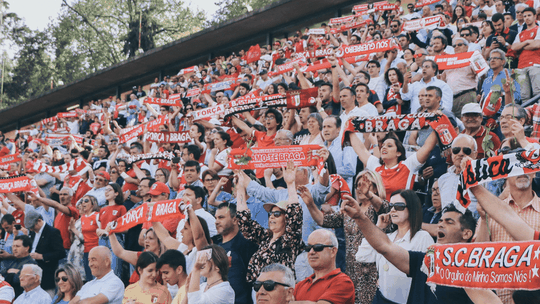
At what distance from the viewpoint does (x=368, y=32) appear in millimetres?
13461

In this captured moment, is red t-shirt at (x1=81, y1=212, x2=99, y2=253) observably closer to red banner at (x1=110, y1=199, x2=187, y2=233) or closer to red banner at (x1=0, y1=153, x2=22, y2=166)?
red banner at (x1=110, y1=199, x2=187, y2=233)

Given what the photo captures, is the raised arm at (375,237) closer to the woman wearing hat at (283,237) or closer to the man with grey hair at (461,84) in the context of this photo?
the woman wearing hat at (283,237)

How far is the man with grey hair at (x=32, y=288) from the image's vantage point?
22.2 ft

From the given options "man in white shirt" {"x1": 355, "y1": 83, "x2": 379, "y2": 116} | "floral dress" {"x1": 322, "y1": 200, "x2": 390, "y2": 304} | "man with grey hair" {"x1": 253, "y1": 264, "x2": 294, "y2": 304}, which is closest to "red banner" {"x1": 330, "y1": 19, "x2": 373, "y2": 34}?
"man in white shirt" {"x1": 355, "y1": 83, "x2": 379, "y2": 116}

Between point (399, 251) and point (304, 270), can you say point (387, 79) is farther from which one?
point (399, 251)

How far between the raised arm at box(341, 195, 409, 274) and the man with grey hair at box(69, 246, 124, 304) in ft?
10.9

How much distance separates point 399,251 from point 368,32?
10.5 meters

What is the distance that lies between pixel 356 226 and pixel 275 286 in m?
1.02

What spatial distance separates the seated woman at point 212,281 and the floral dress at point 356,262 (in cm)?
96

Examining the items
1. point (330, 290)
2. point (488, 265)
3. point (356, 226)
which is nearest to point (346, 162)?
point (356, 226)

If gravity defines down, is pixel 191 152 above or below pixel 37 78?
below

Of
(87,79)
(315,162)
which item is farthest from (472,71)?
(87,79)

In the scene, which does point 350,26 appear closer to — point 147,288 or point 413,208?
point 147,288

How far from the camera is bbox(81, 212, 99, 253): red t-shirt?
7.60 m
